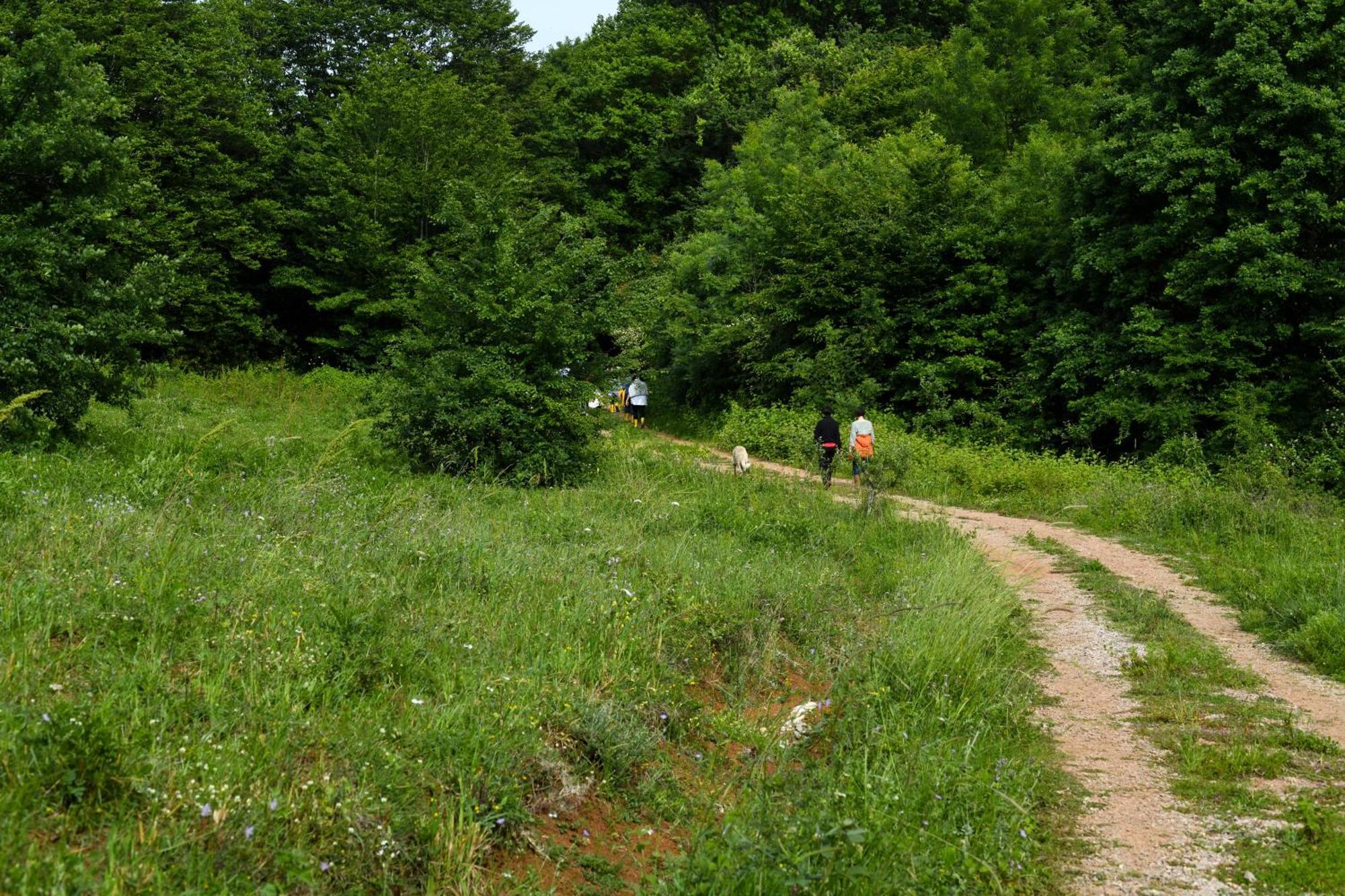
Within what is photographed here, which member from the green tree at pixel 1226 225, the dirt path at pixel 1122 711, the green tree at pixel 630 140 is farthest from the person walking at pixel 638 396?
the green tree at pixel 630 140

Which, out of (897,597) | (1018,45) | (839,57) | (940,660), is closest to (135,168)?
(897,597)

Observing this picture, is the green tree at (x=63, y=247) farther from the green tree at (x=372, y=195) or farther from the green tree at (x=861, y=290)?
the green tree at (x=372, y=195)

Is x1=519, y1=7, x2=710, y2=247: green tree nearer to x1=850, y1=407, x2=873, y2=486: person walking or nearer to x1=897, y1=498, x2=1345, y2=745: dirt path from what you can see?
x1=850, y1=407, x2=873, y2=486: person walking

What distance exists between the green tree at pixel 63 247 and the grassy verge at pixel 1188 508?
43.5 feet

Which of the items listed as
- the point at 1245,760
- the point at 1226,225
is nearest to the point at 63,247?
the point at 1245,760

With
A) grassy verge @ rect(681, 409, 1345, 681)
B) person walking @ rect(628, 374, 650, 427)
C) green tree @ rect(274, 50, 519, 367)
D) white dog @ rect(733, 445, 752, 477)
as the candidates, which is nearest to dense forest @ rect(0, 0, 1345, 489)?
green tree @ rect(274, 50, 519, 367)

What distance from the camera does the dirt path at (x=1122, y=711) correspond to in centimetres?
507

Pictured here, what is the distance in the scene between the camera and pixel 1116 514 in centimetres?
1628

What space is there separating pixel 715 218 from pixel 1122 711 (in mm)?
33700

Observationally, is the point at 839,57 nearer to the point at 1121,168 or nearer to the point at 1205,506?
the point at 1121,168

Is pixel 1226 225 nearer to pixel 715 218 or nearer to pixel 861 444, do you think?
pixel 861 444

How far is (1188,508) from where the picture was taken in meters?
15.4

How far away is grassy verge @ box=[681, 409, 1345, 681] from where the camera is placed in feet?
31.7

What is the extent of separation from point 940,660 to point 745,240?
93.5ft
